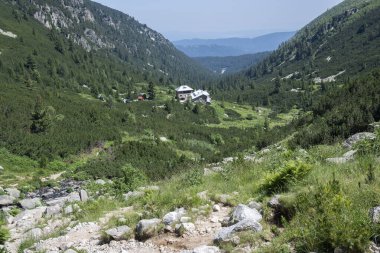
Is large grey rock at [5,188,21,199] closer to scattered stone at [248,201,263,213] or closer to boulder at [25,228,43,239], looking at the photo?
→ boulder at [25,228,43,239]

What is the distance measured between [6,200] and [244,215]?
2586 cm

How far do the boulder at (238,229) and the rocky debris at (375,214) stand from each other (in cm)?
198

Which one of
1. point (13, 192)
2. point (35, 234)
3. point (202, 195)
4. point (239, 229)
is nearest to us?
point (239, 229)

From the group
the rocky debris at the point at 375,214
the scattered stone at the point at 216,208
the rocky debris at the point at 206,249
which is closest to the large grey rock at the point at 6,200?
the scattered stone at the point at 216,208

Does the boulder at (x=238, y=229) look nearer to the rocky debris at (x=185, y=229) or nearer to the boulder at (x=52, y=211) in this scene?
the rocky debris at (x=185, y=229)

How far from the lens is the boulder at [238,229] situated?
24.3 feet

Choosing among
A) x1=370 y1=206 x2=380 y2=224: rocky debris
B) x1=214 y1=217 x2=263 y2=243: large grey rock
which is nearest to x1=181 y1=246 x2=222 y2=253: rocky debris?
x1=214 y1=217 x2=263 y2=243: large grey rock

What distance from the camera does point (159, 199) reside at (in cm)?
1059

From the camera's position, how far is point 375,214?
6.28 metres

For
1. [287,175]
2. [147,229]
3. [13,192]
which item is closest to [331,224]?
[287,175]

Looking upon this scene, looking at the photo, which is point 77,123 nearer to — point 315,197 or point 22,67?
point 22,67

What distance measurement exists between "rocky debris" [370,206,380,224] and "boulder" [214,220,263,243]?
6.49ft

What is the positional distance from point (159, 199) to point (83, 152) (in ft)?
143

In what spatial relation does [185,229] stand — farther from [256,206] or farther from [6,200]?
[6,200]
